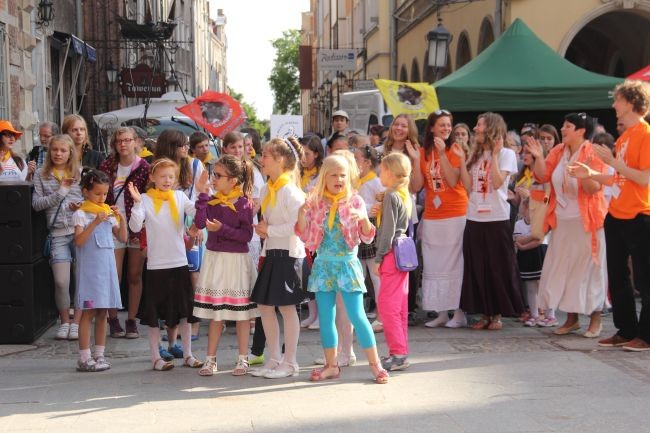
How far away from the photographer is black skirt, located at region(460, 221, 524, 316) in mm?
9516

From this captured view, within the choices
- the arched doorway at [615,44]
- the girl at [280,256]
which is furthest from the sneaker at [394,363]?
the arched doorway at [615,44]

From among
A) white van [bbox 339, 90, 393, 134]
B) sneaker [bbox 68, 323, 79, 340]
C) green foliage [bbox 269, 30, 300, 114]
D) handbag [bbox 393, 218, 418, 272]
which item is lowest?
sneaker [bbox 68, 323, 79, 340]

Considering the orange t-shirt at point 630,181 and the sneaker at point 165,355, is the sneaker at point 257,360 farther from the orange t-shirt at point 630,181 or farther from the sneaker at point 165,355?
the orange t-shirt at point 630,181

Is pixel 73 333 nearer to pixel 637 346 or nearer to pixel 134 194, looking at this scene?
pixel 134 194

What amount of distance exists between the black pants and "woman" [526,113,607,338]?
464mm

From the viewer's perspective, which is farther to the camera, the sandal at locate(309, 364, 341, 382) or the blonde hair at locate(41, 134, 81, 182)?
the blonde hair at locate(41, 134, 81, 182)

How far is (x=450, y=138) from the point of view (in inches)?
378

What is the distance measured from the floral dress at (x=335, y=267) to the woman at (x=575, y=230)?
2.63 meters

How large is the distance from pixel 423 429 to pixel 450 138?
4329mm

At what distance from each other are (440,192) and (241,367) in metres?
3.01

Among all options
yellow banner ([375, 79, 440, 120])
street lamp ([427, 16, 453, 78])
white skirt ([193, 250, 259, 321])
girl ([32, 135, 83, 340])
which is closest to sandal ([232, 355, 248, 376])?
white skirt ([193, 250, 259, 321])

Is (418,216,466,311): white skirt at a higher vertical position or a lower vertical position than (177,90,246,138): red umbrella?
lower

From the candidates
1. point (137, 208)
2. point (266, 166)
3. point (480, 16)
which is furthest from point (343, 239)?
point (480, 16)

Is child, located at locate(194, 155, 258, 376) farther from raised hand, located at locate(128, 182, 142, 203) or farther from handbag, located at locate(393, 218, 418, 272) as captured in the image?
handbag, located at locate(393, 218, 418, 272)
